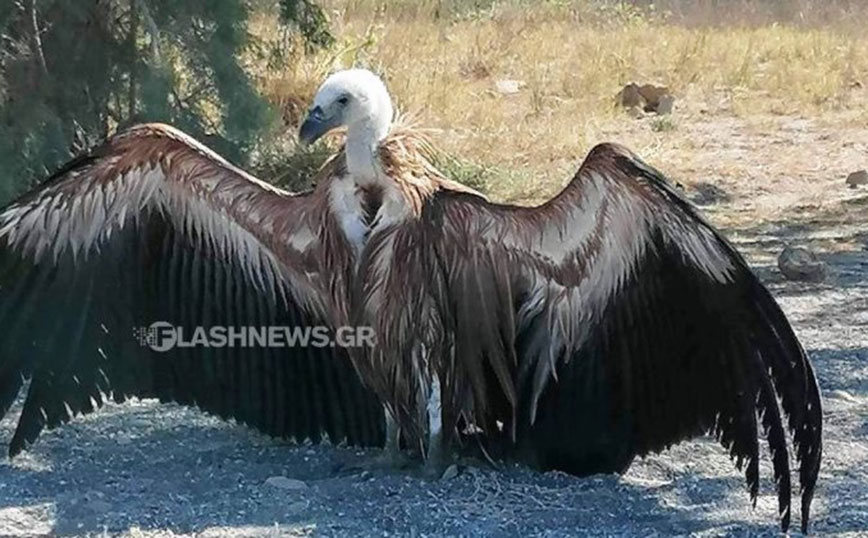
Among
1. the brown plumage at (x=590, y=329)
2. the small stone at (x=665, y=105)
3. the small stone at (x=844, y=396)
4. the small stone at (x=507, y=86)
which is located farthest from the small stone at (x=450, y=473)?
the small stone at (x=507, y=86)

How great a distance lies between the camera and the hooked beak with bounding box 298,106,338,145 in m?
5.38

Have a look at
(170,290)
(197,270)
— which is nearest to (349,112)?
(197,270)

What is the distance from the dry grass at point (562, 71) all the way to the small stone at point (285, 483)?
5322 millimetres

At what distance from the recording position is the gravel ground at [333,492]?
5094 millimetres

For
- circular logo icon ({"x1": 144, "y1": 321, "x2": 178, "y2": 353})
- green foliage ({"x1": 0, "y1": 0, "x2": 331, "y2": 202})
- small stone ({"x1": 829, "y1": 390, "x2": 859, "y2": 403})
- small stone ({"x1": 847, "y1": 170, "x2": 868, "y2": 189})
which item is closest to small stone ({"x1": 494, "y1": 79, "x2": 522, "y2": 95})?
small stone ({"x1": 847, "y1": 170, "x2": 868, "y2": 189})

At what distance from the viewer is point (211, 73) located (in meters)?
8.38

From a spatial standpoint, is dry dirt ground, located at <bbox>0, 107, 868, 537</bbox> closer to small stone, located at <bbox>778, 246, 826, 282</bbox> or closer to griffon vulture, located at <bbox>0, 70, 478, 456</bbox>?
griffon vulture, located at <bbox>0, 70, 478, 456</bbox>

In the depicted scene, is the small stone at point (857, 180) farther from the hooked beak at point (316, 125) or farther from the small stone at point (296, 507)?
the small stone at point (296, 507)

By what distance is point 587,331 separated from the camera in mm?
5348

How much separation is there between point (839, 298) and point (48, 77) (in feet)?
14.4

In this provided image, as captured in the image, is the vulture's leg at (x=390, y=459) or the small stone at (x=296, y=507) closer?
the small stone at (x=296, y=507)

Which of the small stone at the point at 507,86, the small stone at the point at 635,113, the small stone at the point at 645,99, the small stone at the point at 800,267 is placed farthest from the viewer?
the small stone at the point at 507,86

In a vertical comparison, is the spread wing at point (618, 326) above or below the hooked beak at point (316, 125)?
below

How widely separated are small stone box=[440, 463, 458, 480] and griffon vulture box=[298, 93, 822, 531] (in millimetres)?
42
